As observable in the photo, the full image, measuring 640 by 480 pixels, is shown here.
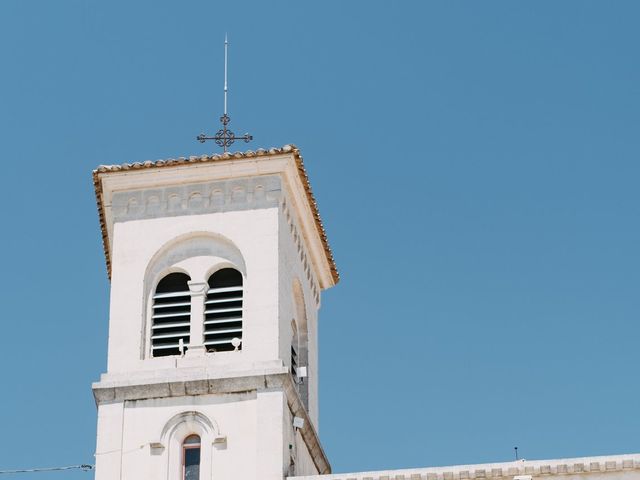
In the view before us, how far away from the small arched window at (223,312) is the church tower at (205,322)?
0.10 feet

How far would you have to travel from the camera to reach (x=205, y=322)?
38812 mm

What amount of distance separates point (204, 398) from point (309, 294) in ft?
21.5

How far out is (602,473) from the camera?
3538 cm

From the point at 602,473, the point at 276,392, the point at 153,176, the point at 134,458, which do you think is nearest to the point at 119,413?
the point at 134,458

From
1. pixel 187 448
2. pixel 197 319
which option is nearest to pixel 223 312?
pixel 197 319

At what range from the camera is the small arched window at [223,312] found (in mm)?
38531

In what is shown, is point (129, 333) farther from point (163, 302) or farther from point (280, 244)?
point (280, 244)

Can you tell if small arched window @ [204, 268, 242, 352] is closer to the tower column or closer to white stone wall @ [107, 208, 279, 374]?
the tower column

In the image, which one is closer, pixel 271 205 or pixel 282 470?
pixel 282 470

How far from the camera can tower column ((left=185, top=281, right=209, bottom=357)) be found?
3841 centimetres

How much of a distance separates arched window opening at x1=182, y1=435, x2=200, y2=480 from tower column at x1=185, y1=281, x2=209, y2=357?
2022 mm

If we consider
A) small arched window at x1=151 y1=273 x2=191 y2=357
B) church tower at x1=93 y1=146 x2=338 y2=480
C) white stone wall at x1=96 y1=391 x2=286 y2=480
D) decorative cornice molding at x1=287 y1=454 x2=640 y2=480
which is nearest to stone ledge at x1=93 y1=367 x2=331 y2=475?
church tower at x1=93 y1=146 x2=338 y2=480

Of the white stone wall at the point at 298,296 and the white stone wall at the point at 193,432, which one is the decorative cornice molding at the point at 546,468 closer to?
the white stone wall at the point at 193,432

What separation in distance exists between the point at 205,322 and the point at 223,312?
0.45 metres
